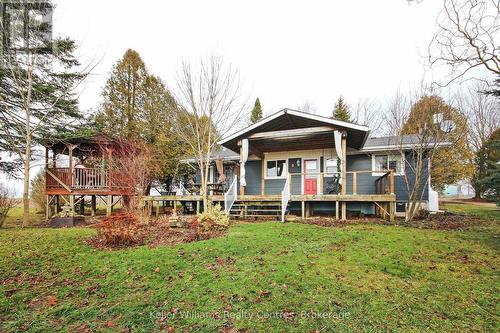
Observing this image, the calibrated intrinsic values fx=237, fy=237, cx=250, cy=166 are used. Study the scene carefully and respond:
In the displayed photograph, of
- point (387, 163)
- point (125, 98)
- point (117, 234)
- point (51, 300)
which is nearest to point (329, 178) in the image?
point (387, 163)

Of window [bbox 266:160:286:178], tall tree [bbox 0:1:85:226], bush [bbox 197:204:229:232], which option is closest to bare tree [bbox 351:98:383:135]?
window [bbox 266:160:286:178]

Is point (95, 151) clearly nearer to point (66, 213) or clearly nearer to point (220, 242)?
point (66, 213)

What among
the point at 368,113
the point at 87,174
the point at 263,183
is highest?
the point at 368,113

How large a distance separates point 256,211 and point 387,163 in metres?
7.11

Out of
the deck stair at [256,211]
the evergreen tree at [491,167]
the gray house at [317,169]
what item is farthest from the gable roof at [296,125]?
the evergreen tree at [491,167]

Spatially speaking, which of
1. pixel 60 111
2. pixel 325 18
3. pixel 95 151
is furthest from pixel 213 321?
pixel 60 111

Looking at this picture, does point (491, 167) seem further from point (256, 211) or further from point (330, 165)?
point (256, 211)

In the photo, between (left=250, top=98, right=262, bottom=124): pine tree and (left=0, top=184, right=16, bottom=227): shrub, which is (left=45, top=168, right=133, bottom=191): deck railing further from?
(left=250, top=98, right=262, bottom=124): pine tree

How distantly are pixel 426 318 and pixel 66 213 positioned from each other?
38.2 feet

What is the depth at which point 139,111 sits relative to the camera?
19.9m

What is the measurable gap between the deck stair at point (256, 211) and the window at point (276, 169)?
2.48 meters

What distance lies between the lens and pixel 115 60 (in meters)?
19.5

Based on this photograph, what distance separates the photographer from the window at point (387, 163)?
11.8 metres

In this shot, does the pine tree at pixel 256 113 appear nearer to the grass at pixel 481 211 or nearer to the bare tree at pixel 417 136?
the bare tree at pixel 417 136
